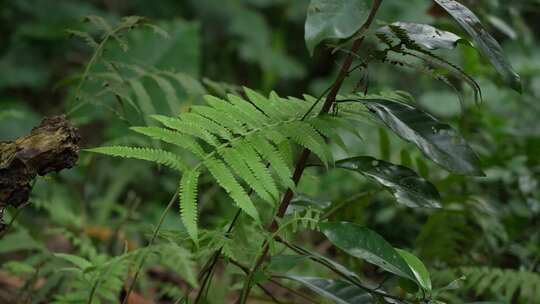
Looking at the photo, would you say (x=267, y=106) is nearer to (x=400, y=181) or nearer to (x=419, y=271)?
(x=400, y=181)

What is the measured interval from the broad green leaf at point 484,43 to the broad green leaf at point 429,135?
7.6 inches

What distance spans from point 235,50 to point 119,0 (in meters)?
0.99

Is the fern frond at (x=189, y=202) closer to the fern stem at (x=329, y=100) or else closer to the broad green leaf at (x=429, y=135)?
the fern stem at (x=329, y=100)

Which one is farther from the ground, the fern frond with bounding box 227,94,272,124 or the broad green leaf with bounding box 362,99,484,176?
the fern frond with bounding box 227,94,272,124

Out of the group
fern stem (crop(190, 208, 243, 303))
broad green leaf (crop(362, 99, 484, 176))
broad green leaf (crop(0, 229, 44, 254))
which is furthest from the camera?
broad green leaf (crop(0, 229, 44, 254))

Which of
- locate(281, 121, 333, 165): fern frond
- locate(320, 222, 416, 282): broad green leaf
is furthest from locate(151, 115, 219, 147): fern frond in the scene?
locate(320, 222, 416, 282): broad green leaf

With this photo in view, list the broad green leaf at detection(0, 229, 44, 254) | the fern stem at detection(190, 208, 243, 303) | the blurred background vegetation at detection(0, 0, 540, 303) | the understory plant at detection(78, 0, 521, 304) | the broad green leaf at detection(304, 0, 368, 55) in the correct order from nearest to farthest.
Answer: the broad green leaf at detection(304, 0, 368, 55) → the understory plant at detection(78, 0, 521, 304) → the fern stem at detection(190, 208, 243, 303) → the blurred background vegetation at detection(0, 0, 540, 303) → the broad green leaf at detection(0, 229, 44, 254)

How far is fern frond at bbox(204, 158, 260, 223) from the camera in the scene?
1371 mm

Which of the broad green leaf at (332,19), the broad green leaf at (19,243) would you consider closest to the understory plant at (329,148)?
the broad green leaf at (332,19)

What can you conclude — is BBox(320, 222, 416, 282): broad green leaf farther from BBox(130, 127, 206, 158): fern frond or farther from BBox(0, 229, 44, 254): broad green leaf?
BBox(0, 229, 44, 254): broad green leaf

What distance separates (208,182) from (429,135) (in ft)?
6.73

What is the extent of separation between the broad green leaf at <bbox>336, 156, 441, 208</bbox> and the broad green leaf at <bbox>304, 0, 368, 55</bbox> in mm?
431

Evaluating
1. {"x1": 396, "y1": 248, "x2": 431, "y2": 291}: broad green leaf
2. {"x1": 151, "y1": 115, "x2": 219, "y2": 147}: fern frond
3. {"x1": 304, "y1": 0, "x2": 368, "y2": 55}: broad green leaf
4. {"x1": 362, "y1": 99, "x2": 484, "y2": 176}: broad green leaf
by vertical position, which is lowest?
{"x1": 396, "y1": 248, "x2": 431, "y2": 291}: broad green leaf

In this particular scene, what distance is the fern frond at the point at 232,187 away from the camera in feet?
4.50
